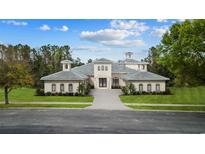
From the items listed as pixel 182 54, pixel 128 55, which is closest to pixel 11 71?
pixel 128 55

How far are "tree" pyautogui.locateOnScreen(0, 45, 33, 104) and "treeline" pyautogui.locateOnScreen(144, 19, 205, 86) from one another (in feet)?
18.5

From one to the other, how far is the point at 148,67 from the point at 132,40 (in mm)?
2016

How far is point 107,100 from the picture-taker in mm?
20609

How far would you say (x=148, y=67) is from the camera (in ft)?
66.0

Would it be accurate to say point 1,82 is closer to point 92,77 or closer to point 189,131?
point 92,77

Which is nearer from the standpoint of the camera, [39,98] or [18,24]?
[18,24]

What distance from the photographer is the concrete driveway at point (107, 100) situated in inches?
798

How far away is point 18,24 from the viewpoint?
17.7 meters

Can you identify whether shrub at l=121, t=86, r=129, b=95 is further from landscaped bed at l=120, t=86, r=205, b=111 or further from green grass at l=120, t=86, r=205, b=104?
green grass at l=120, t=86, r=205, b=104
